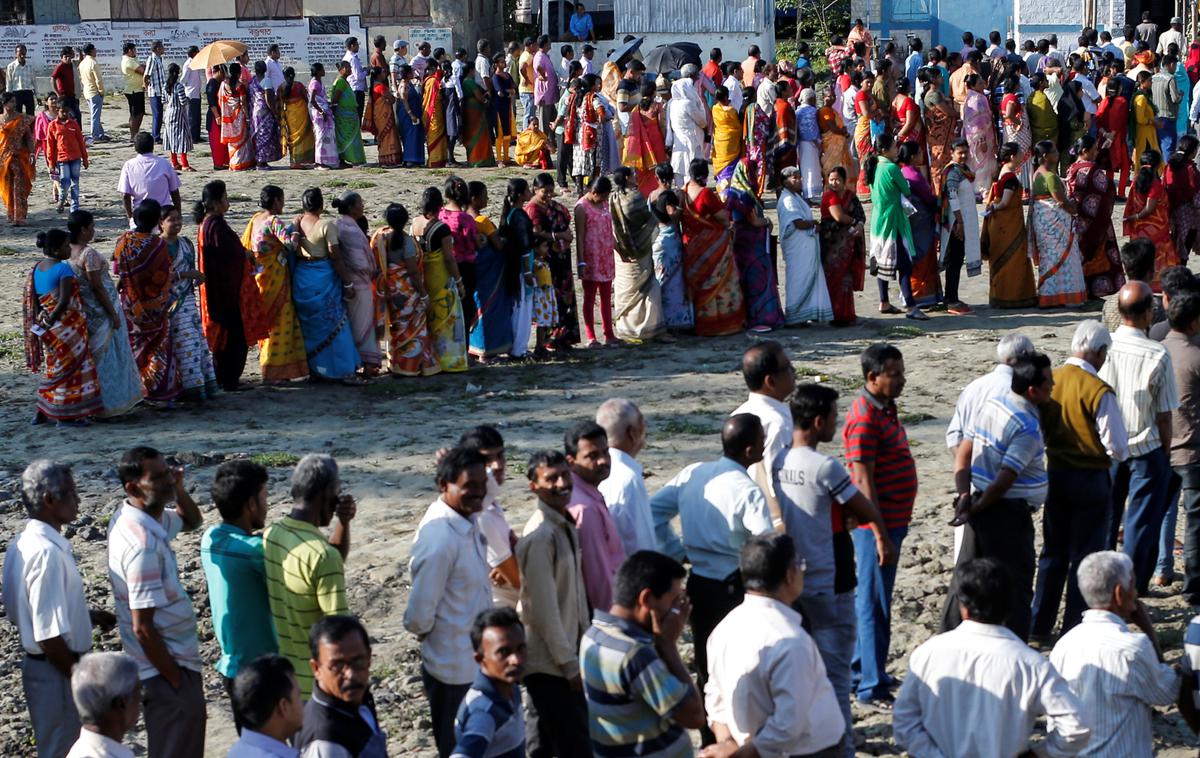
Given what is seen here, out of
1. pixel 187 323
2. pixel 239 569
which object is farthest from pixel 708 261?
pixel 239 569

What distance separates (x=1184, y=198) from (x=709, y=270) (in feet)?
13.1

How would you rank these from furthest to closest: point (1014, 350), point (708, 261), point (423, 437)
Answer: point (708, 261) < point (423, 437) < point (1014, 350)

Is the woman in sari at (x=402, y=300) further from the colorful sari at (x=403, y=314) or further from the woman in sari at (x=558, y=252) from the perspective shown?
the woman in sari at (x=558, y=252)

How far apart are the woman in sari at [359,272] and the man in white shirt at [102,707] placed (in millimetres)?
6665

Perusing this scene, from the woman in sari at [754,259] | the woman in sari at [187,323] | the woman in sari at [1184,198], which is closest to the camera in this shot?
the woman in sari at [187,323]

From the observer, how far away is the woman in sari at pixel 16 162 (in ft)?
56.5

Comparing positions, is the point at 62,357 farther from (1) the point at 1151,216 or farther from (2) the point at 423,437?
(1) the point at 1151,216

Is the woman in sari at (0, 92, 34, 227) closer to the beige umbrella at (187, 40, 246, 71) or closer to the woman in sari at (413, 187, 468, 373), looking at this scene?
the beige umbrella at (187, 40, 246, 71)

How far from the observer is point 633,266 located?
12117 mm

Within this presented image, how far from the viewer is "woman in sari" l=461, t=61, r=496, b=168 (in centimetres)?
2091

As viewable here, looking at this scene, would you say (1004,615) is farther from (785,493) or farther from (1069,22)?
(1069,22)

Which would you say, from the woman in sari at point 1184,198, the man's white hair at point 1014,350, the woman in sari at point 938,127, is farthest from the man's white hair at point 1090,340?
the woman in sari at point 938,127

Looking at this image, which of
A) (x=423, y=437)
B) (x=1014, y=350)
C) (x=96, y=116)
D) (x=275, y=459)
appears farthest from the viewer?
(x=96, y=116)

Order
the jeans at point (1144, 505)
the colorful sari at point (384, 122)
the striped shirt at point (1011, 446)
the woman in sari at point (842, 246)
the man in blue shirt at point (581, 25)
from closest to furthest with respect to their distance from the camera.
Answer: the striped shirt at point (1011, 446)
the jeans at point (1144, 505)
the woman in sari at point (842, 246)
the colorful sari at point (384, 122)
the man in blue shirt at point (581, 25)
